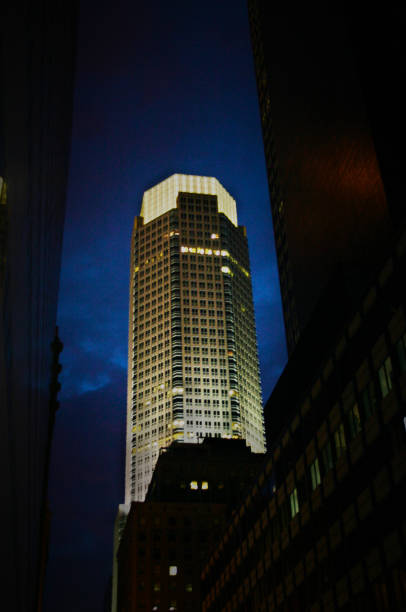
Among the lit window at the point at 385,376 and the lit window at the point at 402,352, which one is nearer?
the lit window at the point at 402,352

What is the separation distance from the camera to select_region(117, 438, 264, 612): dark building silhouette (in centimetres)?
12769

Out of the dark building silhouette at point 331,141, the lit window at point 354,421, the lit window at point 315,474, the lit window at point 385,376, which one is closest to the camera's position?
the lit window at point 385,376

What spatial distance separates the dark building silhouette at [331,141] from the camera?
78.6 meters

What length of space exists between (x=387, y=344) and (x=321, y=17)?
74375 mm

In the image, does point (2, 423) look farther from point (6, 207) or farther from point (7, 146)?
point (7, 146)

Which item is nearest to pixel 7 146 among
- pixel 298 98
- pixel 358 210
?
pixel 358 210

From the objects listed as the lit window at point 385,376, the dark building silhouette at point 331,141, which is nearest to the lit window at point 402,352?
the lit window at point 385,376

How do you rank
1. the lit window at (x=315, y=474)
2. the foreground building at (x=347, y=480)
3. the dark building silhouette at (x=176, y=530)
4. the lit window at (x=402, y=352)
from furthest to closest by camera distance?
the dark building silhouette at (x=176, y=530)
the lit window at (x=315, y=474)
the foreground building at (x=347, y=480)
the lit window at (x=402, y=352)

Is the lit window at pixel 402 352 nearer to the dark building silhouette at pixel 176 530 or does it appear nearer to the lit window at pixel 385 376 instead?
the lit window at pixel 385 376

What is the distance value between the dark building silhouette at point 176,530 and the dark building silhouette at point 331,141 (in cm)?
4352

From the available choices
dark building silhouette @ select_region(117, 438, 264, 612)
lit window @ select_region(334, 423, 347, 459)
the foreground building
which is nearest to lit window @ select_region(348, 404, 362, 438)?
the foreground building

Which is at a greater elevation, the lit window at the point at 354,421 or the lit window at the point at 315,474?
the lit window at the point at 354,421

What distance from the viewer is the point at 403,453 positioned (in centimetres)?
4000

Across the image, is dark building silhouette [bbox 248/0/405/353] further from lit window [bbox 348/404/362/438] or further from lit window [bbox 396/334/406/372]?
lit window [bbox 396/334/406/372]
